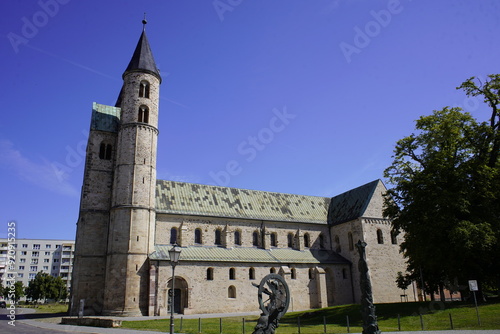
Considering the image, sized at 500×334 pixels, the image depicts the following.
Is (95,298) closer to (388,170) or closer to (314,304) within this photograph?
(314,304)

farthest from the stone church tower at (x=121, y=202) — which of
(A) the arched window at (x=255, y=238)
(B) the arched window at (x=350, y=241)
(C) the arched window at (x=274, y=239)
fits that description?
(B) the arched window at (x=350, y=241)

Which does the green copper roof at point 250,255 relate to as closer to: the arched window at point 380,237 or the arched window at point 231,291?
the arched window at point 231,291

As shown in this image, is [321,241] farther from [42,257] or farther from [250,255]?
[42,257]

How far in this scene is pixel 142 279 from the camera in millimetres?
32438

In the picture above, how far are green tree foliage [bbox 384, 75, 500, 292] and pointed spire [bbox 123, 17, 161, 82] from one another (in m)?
25.9

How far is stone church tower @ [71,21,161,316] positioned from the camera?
105ft

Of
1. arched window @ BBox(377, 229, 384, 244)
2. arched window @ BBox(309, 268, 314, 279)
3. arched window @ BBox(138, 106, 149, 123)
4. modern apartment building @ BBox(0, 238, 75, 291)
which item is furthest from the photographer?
modern apartment building @ BBox(0, 238, 75, 291)

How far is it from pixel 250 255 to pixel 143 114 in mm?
17603

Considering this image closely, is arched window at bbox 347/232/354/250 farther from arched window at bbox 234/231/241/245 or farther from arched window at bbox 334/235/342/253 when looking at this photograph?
arched window at bbox 234/231/241/245

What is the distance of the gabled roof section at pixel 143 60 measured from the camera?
3816 centimetres

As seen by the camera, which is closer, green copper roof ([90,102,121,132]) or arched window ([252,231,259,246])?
green copper roof ([90,102,121,132])

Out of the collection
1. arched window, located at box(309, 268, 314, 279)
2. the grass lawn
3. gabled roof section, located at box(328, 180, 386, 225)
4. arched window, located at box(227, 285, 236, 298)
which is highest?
gabled roof section, located at box(328, 180, 386, 225)

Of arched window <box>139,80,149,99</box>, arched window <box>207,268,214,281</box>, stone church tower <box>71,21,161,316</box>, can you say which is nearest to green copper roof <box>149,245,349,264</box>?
arched window <box>207,268,214,281</box>

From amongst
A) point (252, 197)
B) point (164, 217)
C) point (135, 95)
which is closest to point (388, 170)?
point (252, 197)
